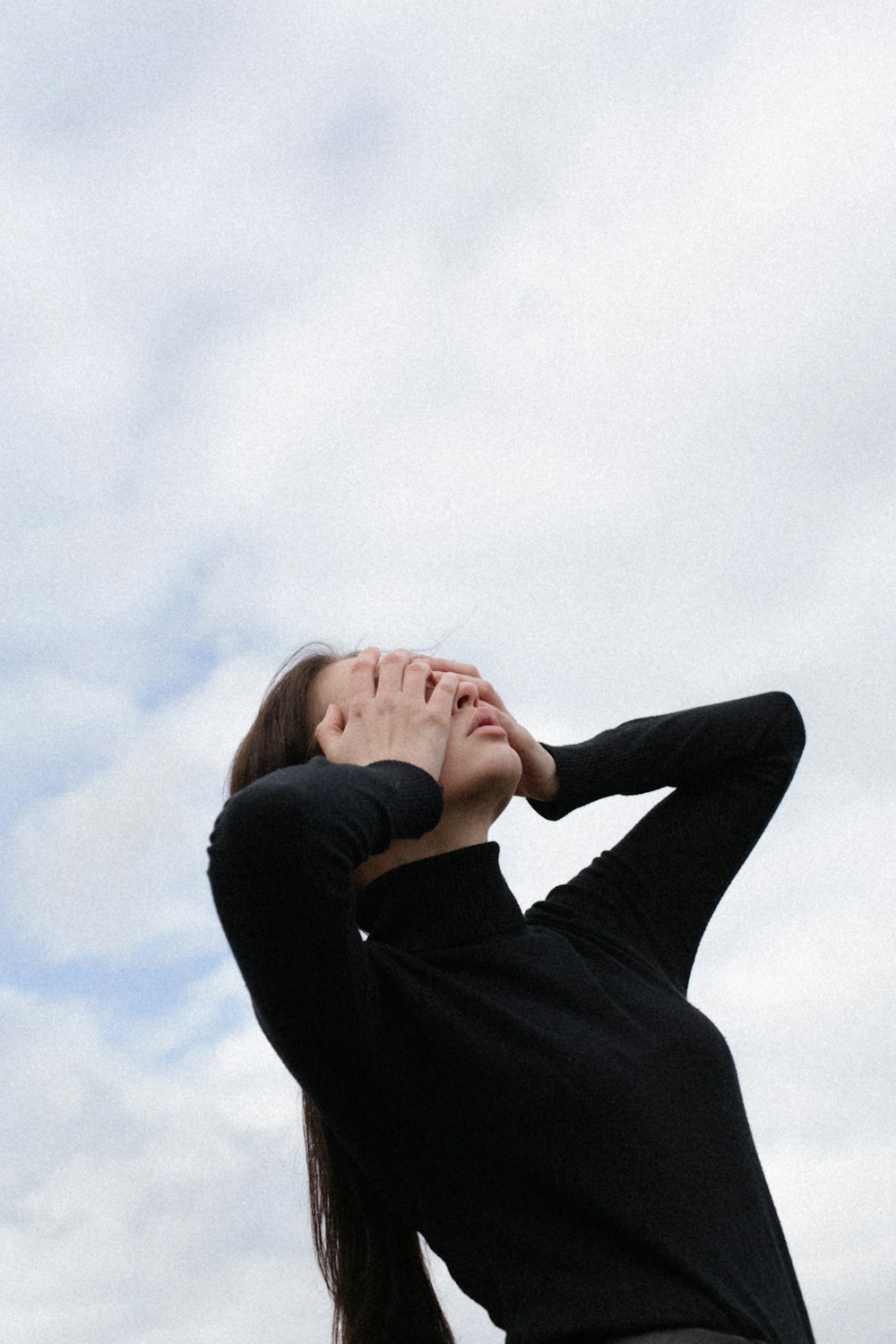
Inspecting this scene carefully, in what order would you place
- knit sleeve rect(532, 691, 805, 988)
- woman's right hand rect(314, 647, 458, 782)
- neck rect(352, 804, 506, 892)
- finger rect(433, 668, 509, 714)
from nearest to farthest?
1. woman's right hand rect(314, 647, 458, 782)
2. neck rect(352, 804, 506, 892)
3. finger rect(433, 668, 509, 714)
4. knit sleeve rect(532, 691, 805, 988)

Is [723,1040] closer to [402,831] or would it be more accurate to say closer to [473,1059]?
[473,1059]

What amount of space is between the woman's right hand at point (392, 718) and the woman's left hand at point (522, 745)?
3.2 inches

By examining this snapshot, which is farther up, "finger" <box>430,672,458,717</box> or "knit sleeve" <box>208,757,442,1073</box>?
"finger" <box>430,672,458,717</box>

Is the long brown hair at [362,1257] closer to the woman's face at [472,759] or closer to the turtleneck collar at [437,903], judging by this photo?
the turtleneck collar at [437,903]

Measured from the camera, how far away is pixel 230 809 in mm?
1980

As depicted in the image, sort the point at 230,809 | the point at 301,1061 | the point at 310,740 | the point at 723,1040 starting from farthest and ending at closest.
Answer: the point at 310,740
the point at 723,1040
the point at 301,1061
the point at 230,809

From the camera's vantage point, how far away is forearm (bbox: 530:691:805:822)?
9.79 ft

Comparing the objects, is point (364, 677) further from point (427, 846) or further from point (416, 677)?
point (427, 846)

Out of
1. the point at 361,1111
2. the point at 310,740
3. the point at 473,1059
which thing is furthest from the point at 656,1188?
the point at 310,740

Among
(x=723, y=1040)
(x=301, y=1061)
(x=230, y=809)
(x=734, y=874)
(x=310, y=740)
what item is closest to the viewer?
(x=230, y=809)

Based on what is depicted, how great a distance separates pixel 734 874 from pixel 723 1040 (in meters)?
0.59

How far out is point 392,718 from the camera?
2445 millimetres

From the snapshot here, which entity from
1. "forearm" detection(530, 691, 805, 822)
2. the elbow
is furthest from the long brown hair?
the elbow

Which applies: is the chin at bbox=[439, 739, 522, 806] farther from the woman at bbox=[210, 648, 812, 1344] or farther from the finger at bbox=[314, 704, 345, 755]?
the finger at bbox=[314, 704, 345, 755]
